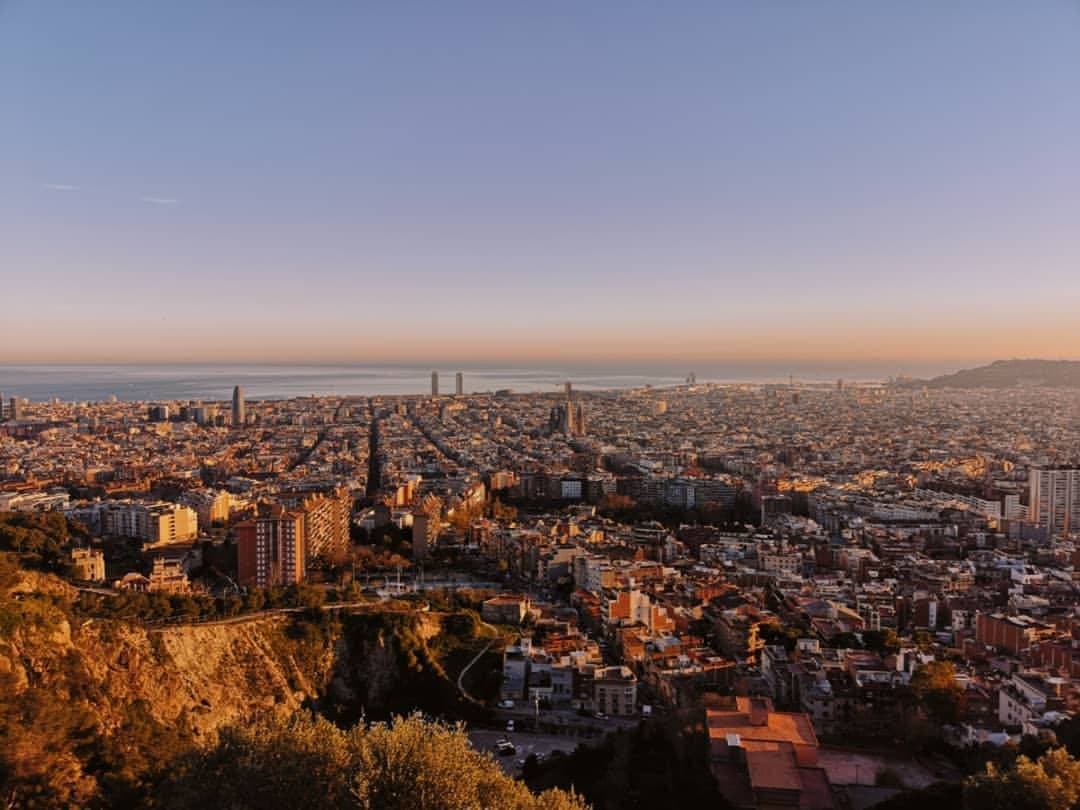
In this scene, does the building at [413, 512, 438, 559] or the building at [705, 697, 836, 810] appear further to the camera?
the building at [413, 512, 438, 559]

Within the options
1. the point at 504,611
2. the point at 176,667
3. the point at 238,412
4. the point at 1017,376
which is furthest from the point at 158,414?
the point at 1017,376

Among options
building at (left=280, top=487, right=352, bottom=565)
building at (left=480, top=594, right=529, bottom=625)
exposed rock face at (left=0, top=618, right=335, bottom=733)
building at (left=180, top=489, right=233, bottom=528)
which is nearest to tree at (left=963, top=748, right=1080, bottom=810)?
exposed rock face at (left=0, top=618, right=335, bottom=733)

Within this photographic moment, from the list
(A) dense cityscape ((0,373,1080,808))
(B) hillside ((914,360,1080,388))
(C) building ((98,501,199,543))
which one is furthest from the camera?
(B) hillside ((914,360,1080,388))

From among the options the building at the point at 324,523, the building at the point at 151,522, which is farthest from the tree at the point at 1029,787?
the building at the point at 151,522

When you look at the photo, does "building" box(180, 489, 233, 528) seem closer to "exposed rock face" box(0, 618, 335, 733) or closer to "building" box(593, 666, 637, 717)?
"exposed rock face" box(0, 618, 335, 733)

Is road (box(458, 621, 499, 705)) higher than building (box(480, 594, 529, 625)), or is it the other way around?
building (box(480, 594, 529, 625))

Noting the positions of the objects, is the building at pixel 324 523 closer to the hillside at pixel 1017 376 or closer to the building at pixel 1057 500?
the building at pixel 1057 500
